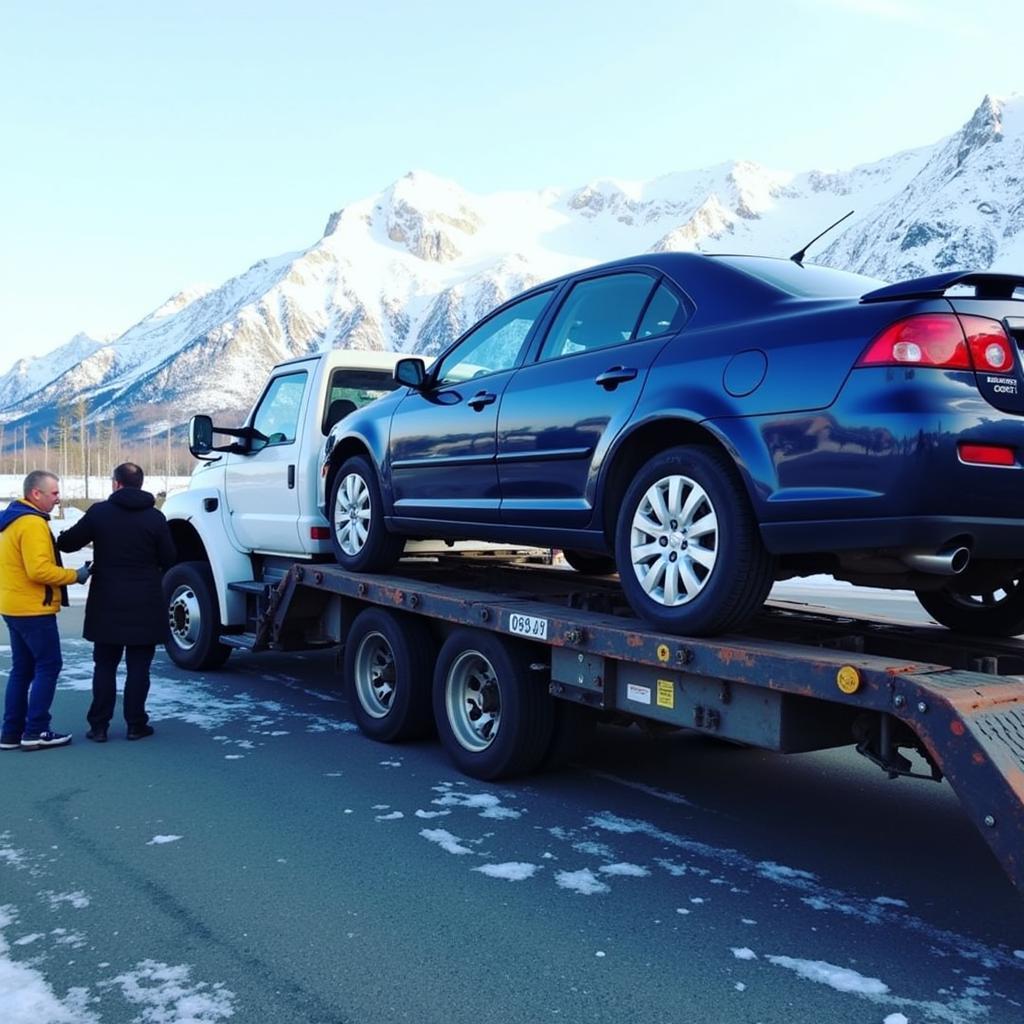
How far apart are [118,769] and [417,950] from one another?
2.90 metres

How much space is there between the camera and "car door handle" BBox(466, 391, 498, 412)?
557 centimetres

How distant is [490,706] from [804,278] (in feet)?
8.25

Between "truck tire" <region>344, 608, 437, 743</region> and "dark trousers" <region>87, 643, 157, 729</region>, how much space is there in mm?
1214

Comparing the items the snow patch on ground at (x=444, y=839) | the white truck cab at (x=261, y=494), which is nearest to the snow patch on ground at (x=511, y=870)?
the snow patch on ground at (x=444, y=839)

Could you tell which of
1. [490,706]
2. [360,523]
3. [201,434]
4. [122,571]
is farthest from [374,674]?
[201,434]

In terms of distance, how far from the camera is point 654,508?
14.3 ft

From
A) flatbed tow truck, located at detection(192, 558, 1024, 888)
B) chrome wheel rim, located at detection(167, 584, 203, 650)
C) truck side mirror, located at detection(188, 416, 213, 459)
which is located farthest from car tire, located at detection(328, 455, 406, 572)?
chrome wheel rim, located at detection(167, 584, 203, 650)

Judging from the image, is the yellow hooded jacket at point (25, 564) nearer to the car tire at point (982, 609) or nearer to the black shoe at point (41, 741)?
the black shoe at point (41, 741)

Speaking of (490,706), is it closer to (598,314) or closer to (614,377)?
(614,377)

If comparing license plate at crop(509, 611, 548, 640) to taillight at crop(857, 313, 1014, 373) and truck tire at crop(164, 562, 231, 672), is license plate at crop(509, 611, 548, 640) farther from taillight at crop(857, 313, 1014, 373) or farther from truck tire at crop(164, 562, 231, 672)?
truck tire at crop(164, 562, 231, 672)

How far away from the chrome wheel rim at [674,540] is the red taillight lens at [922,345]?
32.7 inches

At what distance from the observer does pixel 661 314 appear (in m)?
4.77

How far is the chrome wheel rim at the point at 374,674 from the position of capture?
6.28 meters

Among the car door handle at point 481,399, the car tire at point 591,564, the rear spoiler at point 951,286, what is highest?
the rear spoiler at point 951,286
